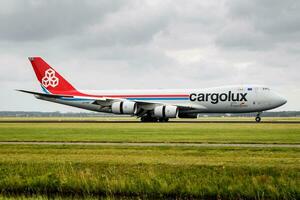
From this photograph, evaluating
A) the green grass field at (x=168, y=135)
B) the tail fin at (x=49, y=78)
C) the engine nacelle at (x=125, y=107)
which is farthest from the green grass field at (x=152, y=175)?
the tail fin at (x=49, y=78)

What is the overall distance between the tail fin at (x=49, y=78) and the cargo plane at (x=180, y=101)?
1.91 metres

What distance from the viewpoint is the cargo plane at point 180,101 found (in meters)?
58.9

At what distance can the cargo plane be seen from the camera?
58.9m

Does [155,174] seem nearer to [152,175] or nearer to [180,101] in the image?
[152,175]

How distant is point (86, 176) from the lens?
1606 cm

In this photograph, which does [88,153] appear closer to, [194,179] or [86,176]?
[86,176]

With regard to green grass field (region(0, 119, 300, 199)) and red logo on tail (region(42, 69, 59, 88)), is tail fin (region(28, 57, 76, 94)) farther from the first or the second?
green grass field (region(0, 119, 300, 199))

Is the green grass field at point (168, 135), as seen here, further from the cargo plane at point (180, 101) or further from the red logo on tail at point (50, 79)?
the red logo on tail at point (50, 79)

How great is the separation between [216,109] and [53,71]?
980 inches

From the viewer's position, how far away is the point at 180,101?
61.5m

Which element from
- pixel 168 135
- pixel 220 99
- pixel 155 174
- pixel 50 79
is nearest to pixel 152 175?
pixel 155 174

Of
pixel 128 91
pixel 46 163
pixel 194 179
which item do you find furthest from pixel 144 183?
pixel 128 91

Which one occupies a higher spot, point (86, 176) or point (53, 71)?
point (53, 71)

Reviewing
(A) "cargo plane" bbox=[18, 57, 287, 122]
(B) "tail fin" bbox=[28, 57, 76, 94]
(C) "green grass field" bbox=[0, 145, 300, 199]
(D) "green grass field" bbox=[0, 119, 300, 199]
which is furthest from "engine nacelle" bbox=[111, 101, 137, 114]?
(C) "green grass field" bbox=[0, 145, 300, 199]
